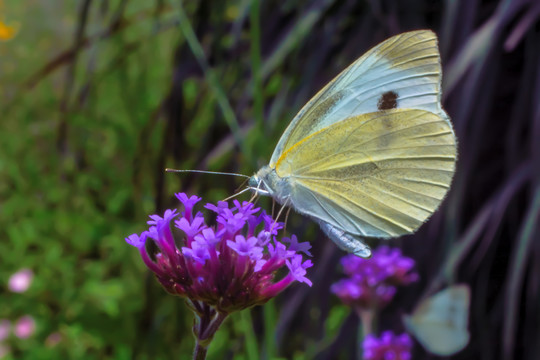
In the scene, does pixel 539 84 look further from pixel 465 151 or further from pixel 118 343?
pixel 118 343

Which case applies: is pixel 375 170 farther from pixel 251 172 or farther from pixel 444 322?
pixel 251 172

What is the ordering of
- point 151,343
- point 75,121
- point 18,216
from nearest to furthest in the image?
point 151,343 → point 75,121 → point 18,216

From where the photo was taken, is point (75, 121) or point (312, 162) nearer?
point (312, 162)

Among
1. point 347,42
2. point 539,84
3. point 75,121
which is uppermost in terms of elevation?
point 75,121

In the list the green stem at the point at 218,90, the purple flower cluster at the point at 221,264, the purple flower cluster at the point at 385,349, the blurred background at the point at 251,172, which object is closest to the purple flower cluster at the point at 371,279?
the purple flower cluster at the point at 385,349

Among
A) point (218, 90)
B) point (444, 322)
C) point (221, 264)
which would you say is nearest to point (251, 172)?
point (218, 90)

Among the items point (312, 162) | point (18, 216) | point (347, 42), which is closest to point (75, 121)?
point (18, 216)

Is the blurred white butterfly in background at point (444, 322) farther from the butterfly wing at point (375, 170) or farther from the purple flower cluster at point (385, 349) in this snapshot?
the butterfly wing at point (375, 170)
